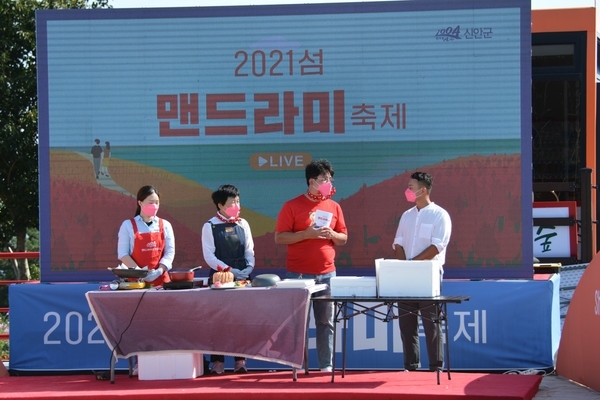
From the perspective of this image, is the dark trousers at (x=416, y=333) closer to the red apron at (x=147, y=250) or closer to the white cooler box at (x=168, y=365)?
the white cooler box at (x=168, y=365)

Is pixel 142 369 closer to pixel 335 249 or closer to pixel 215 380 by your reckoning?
pixel 215 380

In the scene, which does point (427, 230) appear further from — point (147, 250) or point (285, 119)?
point (147, 250)

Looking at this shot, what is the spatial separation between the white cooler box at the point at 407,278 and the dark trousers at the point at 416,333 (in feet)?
0.92

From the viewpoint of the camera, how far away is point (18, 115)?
17.9 meters

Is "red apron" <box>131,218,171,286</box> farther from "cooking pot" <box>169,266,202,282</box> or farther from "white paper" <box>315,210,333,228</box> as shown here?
"white paper" <box>315,210,333,228</box>

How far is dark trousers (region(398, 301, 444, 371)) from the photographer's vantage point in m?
7.22

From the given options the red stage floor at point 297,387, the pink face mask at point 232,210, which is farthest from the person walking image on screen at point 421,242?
the pink face mask at point 232,210

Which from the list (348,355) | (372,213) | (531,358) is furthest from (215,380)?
(531,358)

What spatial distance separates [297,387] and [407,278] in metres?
1.07

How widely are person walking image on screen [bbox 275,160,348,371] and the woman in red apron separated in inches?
37.4

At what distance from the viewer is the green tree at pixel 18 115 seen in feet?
56.9

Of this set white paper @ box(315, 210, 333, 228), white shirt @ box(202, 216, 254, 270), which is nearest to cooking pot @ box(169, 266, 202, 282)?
white shirt @ box(202, 216, 254, 270)

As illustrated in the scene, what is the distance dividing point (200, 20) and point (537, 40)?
3.94 m

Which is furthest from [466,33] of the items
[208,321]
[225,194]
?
[208,321]
